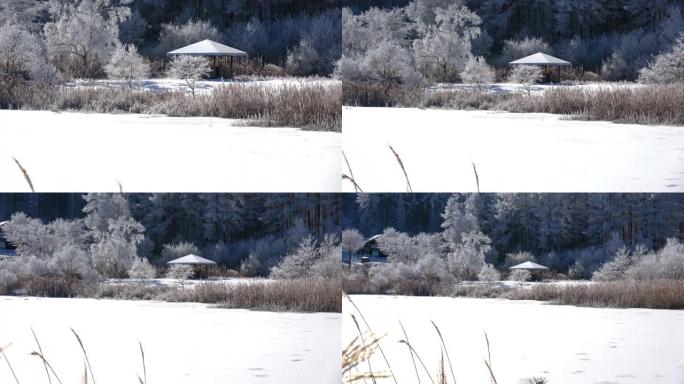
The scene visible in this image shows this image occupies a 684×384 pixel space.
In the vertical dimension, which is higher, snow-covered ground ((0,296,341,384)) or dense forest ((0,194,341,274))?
dense forest ((0,194,341,274))

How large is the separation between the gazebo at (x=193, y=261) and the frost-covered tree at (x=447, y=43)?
1884mm

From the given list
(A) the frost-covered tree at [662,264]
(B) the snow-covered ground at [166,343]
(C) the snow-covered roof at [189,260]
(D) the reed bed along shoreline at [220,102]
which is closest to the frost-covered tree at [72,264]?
(B) the snow-covered ground at [166,343]

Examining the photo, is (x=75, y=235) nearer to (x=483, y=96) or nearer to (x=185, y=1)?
(x=185, y=1)

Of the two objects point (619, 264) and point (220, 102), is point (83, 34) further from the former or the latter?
point (619, 264)

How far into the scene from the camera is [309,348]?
19.3 feet

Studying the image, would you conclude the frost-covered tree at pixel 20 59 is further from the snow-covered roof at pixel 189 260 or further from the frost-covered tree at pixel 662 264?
the frost-covered tree at pixel 662 264

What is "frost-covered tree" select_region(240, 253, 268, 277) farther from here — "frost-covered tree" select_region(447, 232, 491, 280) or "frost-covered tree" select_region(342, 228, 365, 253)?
"frost-covered tree" select_region(447, 232, 491, 280)

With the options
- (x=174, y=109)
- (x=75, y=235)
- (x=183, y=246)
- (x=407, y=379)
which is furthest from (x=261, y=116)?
(x=407, y=379)

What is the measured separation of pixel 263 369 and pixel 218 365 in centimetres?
29

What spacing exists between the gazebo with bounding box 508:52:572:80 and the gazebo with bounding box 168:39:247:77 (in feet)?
5.98

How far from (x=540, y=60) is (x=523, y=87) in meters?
0.21

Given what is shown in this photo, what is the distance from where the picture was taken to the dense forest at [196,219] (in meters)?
5.76

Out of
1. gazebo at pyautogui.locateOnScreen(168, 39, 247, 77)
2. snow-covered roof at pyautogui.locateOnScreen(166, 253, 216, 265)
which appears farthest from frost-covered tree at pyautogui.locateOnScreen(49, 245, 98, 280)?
gazebo at pyautogui.locateOnScreen(168, 39, 247, 77)

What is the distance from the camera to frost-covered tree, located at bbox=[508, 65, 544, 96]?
6.00 m
